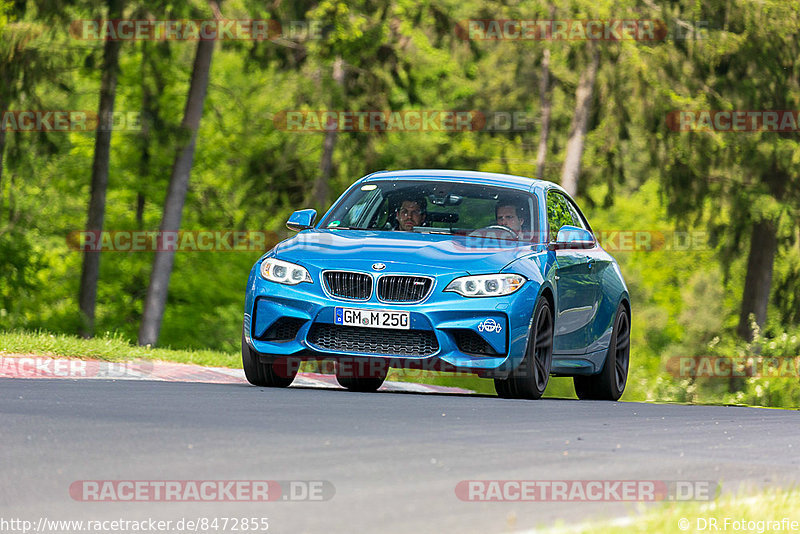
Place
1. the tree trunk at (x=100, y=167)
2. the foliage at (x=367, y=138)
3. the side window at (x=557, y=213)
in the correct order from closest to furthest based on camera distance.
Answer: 1. the side window at (x=557, y=213)
2. the foliage at (x=367, y=138)
3. the tree trunk at (x=100, y=167)

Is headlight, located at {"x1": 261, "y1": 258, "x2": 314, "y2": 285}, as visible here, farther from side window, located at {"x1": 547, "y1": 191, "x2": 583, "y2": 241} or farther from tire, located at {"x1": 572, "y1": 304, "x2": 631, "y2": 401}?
tire, located at {"x1": 572, "y1": 304, "x2": 631, "y2": 401}

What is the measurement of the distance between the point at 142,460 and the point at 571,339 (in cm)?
659

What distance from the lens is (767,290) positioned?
103ft

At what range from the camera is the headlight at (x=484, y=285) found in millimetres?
11133

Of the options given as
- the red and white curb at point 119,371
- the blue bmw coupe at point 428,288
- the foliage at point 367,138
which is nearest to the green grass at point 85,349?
the red and white curb at point 119,371

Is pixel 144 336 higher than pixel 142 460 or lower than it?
lower

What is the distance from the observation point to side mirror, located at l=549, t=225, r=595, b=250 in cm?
1228

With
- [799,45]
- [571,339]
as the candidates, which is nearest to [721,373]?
[799,45]

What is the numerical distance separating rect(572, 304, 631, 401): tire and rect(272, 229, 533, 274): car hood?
2.56 meters

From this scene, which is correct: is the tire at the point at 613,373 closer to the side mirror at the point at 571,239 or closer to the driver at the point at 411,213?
the side mirror at the point at 571,239

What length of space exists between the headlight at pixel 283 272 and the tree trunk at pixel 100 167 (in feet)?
65.2

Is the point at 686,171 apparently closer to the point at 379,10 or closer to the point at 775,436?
the point at 379,10

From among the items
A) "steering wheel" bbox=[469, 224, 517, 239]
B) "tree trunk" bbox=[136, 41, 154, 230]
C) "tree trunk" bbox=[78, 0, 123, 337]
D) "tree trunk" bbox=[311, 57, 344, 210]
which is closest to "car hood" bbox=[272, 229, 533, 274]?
"steering wheel" bbox=[469, 224, 517, 239]

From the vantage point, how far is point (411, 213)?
497 inches
